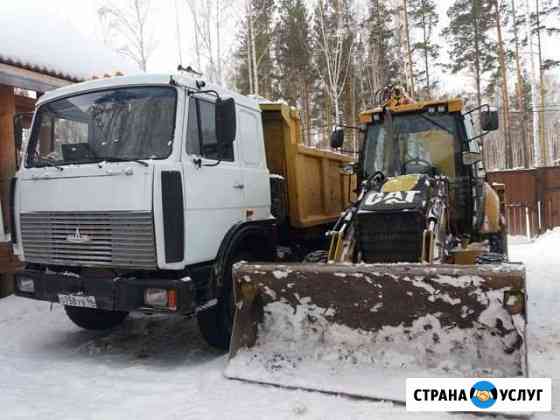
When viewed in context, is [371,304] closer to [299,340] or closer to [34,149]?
[299,340]

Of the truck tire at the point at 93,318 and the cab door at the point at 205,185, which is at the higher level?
the cab door at the point at 205,185

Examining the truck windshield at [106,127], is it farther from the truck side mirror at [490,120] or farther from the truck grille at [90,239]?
the truck side mirror at [490,120]

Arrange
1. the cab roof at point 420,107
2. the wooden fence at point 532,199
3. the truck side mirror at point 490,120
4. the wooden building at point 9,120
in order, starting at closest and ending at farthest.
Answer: the truck side mirror at point 490,120
the cab roof at point 420,107
the wooden building at point 9,120
the wooden fence at point 532,199

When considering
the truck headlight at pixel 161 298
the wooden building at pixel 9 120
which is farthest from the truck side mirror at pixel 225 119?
the wooden building at pixel 9 120

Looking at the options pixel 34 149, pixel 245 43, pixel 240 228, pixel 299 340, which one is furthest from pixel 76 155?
pixel 245 43

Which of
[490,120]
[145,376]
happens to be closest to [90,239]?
[145,376]

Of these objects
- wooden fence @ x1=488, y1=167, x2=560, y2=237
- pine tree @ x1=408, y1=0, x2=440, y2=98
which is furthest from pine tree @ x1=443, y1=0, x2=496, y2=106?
wooden fence @ x1=488, y1=167, x2=560, y2=237

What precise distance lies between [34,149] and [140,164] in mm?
1501

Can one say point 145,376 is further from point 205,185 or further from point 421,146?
point 421,146

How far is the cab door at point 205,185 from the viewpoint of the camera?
13.3ft

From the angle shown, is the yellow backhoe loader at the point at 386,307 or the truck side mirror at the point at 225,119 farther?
the truck side mirror at the point at 225,119

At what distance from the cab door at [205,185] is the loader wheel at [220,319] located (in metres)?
0.38

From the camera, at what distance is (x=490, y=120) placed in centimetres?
498

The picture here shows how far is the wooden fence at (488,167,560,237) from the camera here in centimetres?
1303
